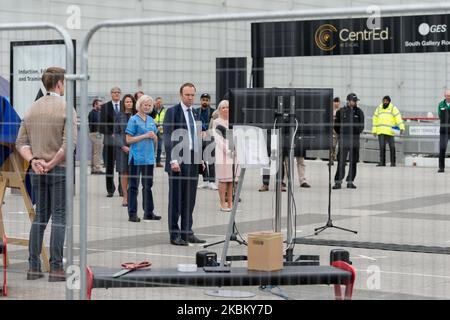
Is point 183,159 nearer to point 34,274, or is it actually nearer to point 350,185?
point 34,274

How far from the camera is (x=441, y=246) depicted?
40.3 feet

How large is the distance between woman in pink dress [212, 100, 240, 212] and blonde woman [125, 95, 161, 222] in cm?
89

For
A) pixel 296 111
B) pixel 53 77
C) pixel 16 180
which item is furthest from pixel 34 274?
pixel 296 111

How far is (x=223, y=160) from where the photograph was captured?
11.4m

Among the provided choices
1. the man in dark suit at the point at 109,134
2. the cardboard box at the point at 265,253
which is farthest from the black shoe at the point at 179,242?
the cardboard box at the point at 265,253

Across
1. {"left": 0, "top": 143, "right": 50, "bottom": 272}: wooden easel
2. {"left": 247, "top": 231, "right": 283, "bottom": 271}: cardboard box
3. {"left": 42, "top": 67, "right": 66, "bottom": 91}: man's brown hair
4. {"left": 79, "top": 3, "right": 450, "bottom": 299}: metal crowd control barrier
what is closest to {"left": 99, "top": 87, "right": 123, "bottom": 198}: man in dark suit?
{"left": 42, "top": 67, "right": 66, "bottom": 91}: man's brown hair

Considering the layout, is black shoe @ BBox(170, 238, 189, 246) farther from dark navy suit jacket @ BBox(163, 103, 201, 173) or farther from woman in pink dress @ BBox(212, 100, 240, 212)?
woman in pink dress @ BBox(212, 100, 240, 212)

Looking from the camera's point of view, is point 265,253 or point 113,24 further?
point 265,253

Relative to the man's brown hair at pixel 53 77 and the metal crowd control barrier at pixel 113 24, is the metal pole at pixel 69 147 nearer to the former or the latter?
the metal crowd control barrier at pixel 113 24

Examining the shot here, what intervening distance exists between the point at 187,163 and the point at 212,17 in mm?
4129

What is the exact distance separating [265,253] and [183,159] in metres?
3.33

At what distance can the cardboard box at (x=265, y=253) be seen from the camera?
7.56m
